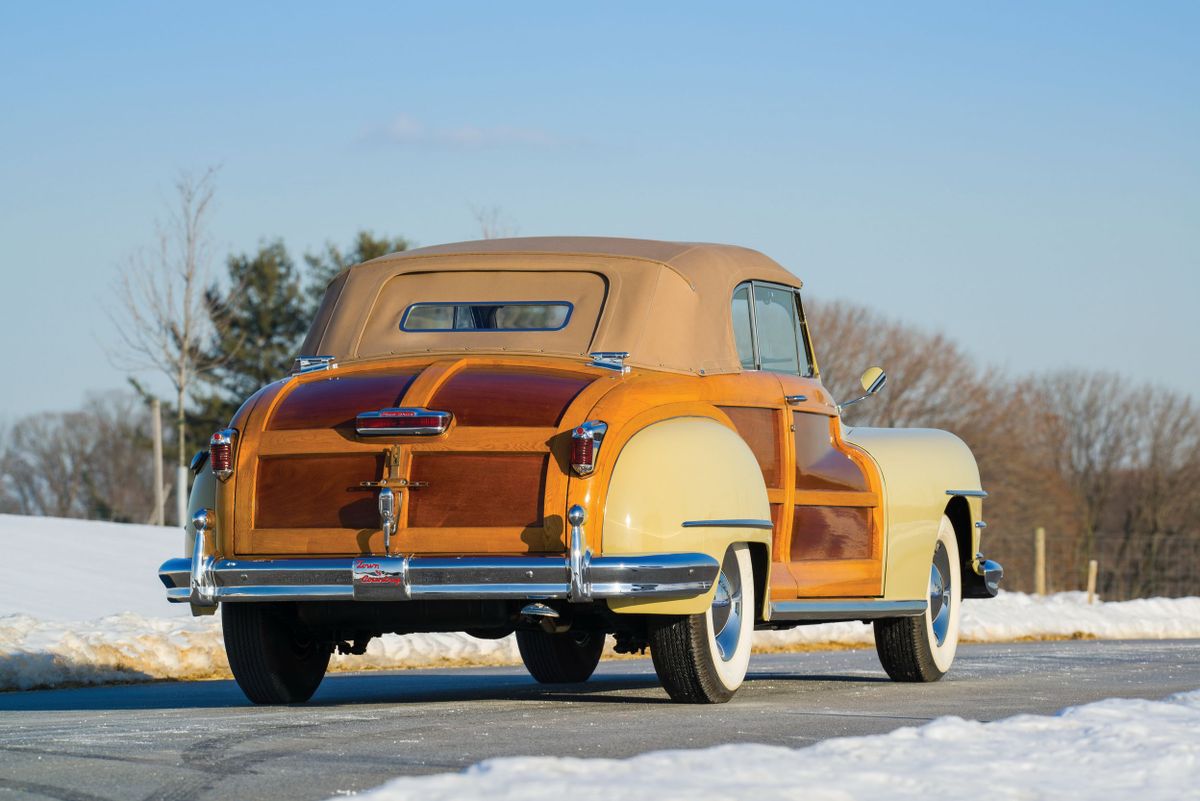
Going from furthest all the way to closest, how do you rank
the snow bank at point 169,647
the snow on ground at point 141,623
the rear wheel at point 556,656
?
the snow on ground at point 141,623 → the snow bank at point 169,647 → the rear wheel at point 556,656

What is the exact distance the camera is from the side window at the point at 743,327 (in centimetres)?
870

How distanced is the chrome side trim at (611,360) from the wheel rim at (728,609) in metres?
0.96

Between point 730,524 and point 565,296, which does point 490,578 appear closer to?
point 730,524

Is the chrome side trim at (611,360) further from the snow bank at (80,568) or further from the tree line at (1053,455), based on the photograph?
the tree line at (1053,455)

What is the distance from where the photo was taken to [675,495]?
714cm

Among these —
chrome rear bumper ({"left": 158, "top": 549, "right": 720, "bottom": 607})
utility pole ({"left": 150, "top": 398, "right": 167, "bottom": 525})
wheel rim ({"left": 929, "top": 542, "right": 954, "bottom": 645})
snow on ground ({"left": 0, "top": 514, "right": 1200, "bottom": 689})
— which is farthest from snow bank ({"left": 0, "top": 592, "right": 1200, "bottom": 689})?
utility pole ({"left": 150, "top": 398, "right": 167, "bottom": 525})

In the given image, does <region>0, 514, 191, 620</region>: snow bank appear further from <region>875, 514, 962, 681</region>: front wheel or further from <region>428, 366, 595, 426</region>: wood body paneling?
<region>428, 366, 595, 426</region>: wood body paneling

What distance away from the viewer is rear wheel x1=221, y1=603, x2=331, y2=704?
7918mm

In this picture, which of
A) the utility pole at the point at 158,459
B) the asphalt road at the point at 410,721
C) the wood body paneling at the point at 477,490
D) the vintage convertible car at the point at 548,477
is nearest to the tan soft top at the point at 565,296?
the vintage convertible car at the point at 548,477

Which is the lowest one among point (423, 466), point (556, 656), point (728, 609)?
point (556, 656)

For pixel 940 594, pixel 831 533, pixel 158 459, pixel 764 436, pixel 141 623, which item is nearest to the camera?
pixel 764 436

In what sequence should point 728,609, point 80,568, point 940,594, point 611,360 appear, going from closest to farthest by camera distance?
1. point 611,360
2. point 728,609
3. point 940,594
4. point 80,568

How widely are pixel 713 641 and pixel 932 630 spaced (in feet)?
9.46

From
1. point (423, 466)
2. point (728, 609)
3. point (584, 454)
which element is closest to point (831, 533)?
point (728, 609)
